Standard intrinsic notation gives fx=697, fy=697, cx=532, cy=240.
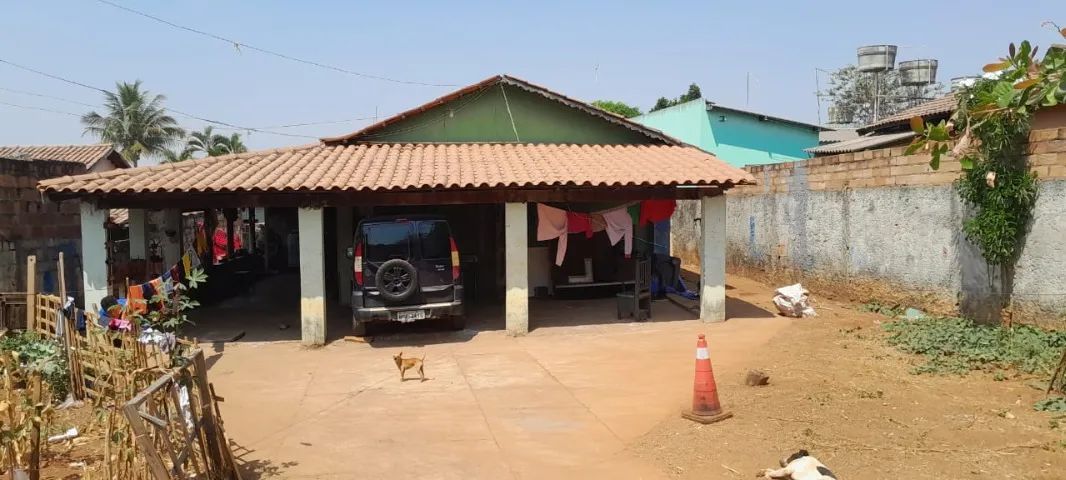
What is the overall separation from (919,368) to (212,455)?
24.9 feet

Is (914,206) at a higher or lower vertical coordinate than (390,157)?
lower

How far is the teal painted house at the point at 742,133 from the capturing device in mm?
26797

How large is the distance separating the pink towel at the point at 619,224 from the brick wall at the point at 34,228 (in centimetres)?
1034

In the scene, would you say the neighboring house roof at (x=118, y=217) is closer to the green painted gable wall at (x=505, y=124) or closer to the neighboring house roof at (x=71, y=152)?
the neighboring house roof at (x=71, y=152)

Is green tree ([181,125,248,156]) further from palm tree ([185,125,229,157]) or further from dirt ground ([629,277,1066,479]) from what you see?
dirt ground ([629,277,1066,479])

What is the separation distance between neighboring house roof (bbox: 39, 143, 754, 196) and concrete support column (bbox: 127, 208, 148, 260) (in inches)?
69.3

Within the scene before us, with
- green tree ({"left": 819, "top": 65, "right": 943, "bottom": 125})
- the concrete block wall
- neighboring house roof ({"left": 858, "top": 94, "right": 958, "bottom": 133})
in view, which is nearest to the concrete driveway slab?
the concrete block wall

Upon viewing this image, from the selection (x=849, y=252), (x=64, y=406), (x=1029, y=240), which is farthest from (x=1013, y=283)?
(x=64, y=406)

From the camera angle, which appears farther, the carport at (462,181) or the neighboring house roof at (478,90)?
the neighboring house roof at (478,90)

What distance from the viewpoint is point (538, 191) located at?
11.2 m

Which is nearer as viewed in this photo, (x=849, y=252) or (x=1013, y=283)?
(x=1013, y=283)

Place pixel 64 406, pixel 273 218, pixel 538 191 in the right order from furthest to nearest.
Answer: pixel 273 218 → pixel 538 191 → pixel 64 406

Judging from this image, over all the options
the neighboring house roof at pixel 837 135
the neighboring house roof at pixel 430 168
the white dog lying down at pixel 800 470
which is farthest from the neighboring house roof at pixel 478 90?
the neighboring house roof at pixel 837 135

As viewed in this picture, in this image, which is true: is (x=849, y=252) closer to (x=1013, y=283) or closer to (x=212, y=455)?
(x=1013, y=283)
